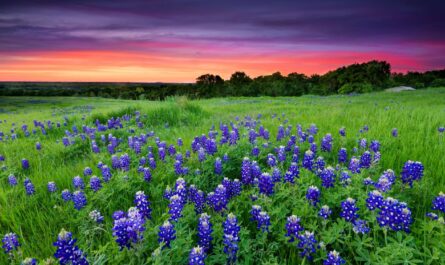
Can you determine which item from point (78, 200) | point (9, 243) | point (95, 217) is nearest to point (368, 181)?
point (95, 217)

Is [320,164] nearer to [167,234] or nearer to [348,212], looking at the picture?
[348,212]

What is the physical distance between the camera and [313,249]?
2264 mm

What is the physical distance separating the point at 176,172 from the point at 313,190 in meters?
1.85

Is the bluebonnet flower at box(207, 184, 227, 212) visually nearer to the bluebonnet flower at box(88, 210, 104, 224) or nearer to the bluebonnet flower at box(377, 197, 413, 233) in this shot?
the bluebonnet flower at box(88, 210, 104, 224)

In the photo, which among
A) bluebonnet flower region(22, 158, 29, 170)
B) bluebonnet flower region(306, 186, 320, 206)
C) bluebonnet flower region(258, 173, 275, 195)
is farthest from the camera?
bluebonnet flower region(22, 158, 29, 170)

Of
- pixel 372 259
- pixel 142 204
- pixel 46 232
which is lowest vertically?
pixel 46 232

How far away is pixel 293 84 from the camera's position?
78.5 metres

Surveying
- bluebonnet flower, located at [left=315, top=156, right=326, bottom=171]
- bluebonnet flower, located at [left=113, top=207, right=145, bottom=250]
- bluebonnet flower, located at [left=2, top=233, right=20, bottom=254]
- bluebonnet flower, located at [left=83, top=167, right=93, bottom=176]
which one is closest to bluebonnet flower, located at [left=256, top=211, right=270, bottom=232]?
bluebonnet flower, located at [left=113, top=207, right=145, bottom=250]

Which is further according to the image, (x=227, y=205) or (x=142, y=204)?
(x=227, y=205)

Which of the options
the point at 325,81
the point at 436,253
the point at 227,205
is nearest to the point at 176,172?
the point at 227,205

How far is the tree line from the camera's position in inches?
2365

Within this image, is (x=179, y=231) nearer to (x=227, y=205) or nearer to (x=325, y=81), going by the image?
(x=227, y=205)

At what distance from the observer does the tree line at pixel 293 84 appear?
60062 millimetres

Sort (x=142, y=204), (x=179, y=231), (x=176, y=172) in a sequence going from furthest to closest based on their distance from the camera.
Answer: (x=176, y=172) → (x=142, y=204) → (x=179, y=231)
